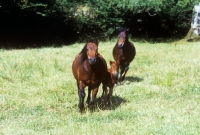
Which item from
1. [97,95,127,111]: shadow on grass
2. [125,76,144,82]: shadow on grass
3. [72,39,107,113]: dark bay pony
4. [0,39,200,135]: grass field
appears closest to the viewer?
[0,39,200,135]: grass field

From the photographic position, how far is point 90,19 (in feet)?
76.9

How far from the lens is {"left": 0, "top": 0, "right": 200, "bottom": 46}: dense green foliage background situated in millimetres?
21359

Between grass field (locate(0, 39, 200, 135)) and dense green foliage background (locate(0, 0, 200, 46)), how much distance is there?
23.6 feet

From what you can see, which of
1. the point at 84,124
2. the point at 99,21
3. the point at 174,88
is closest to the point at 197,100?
the point at 174,88

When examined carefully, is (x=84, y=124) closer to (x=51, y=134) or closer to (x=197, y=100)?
(x=51, y=134)

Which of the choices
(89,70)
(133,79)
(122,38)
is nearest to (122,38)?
(122,38)

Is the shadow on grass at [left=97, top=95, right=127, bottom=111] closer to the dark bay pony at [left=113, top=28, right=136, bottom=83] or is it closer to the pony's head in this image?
the pony's head

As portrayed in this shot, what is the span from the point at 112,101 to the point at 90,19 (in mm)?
14625

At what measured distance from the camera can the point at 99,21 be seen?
23.4 m

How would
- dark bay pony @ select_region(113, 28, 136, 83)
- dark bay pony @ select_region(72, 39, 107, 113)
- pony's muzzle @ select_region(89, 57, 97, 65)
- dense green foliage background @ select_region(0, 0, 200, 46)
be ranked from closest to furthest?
pony's muzzle @ select_region(89, 57, 97, 65), dark bay pony @ select_region(72, 39, 107, 113), dark bay pony @ select_region(113, 28, 136, 83), dense green foliage background @ select_region(0, 0, 200, 46)

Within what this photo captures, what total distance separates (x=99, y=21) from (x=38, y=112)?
15.5m

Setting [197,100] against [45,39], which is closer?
[197,100]

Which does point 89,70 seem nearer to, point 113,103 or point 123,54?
point 113,103

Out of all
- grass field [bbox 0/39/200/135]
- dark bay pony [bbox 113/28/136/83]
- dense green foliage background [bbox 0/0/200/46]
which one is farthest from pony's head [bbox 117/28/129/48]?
A: dense green foliage background [bbox 0/0/200/46]
